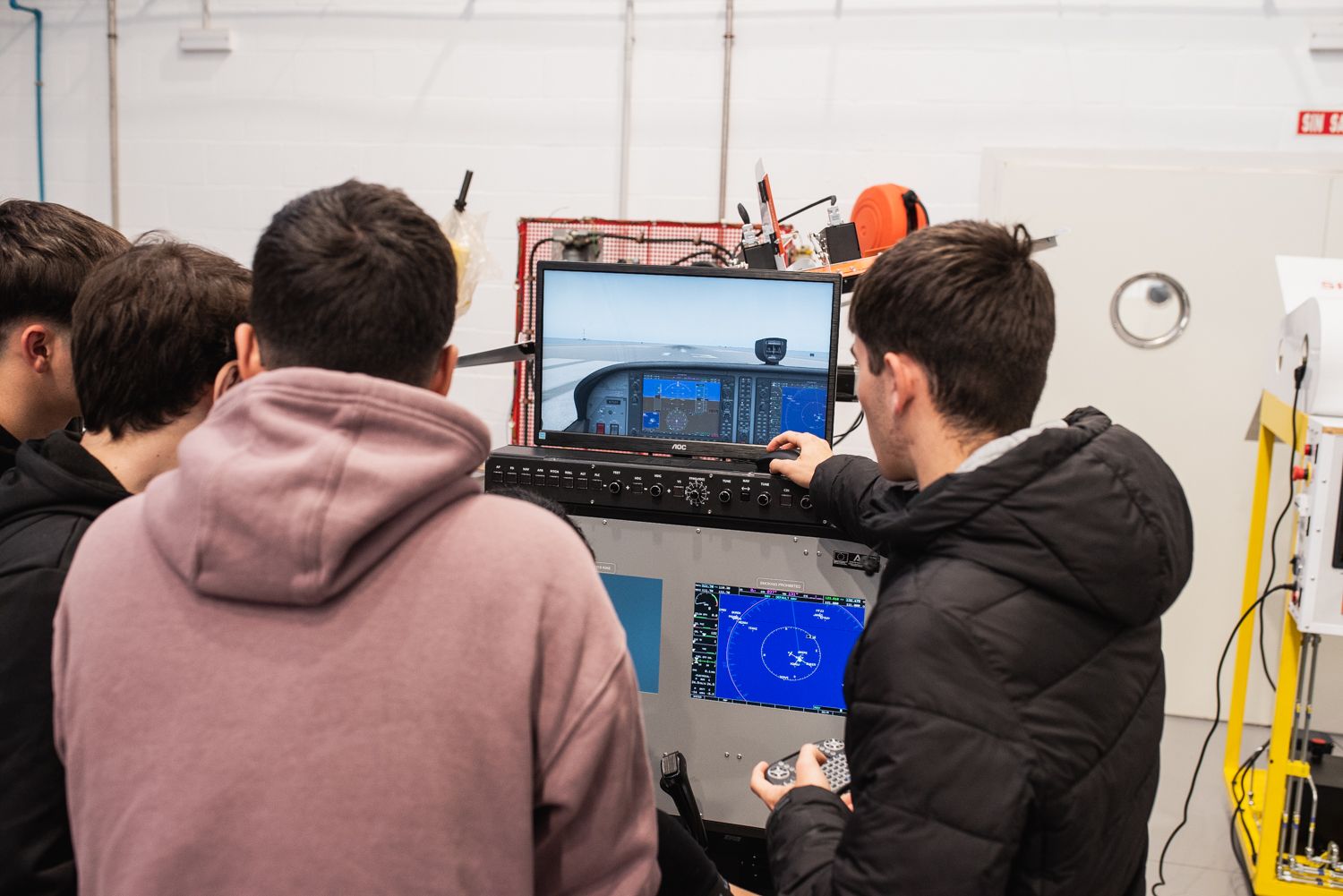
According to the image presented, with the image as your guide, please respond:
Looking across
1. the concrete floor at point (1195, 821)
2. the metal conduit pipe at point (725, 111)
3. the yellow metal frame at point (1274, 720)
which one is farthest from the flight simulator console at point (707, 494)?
the metal conduit pipe at point (725, 111)

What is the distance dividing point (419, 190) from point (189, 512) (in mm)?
3197

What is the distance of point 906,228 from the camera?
1978 mm

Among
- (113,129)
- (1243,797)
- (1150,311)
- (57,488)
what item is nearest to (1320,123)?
(1150,311)

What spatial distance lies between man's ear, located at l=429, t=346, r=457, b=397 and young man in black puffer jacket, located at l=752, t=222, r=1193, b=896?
1.51 ft

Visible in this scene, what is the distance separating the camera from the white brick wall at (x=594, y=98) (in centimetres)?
329

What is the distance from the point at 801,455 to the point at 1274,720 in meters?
1.66

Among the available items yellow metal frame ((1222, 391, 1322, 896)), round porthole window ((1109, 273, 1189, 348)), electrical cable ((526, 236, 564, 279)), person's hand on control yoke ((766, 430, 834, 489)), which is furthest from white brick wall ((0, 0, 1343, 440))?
person's hand on control yoke ((766, 430, 834, 489))

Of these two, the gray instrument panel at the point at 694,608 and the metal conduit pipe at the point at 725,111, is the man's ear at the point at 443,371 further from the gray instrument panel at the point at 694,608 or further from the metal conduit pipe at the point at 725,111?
the metal conduit pipe at the point at 725,111

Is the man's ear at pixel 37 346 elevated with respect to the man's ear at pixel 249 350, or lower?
lower

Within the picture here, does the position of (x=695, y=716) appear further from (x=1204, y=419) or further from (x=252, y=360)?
(x=1204, y=419)

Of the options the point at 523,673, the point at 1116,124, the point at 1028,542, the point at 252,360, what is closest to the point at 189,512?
the point at 252,360

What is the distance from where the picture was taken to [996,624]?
0.95 m

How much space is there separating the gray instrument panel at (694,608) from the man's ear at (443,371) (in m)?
0.80

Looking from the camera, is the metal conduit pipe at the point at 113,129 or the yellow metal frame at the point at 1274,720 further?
the metal conduit pipe at the point at 113,129
